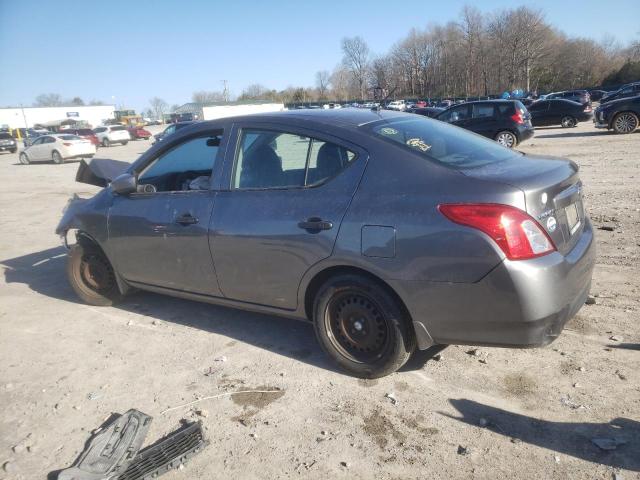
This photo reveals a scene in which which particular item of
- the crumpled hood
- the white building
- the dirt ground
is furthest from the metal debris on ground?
the white building

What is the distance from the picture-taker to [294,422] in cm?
287

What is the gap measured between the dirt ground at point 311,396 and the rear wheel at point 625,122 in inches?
593

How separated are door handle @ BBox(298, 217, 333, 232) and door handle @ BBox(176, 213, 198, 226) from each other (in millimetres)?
1024

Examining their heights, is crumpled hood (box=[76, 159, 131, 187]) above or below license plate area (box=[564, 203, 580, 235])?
above

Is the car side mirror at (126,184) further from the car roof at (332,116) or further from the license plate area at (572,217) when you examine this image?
the license plate area at (572,217)

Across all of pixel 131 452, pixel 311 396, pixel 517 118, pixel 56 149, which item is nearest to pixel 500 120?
pixel 517 118

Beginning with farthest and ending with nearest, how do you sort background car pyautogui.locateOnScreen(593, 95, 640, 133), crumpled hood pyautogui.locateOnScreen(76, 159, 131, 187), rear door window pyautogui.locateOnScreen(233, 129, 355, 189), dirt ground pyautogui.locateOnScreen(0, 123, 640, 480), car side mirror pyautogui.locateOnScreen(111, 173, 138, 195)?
background car pyautogui.locateOnScreen(593, 95, 640, 133) < crumpled hood pyautogui.locateOnScreen(76, 159, 131, 187) < car side mirror pyautogui.locateOnScreen(111, 173, 138, 195) < rear door window pyautogui.locateOnScreen(233, 129, 355, 189) < dirt ground pyautogui.locateOnScreen(0, 123, 640, 480)

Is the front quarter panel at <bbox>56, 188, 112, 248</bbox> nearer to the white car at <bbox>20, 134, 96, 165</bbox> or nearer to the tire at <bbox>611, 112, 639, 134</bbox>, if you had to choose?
the tire at <bbox>611, 112, 639, 134</bbox>

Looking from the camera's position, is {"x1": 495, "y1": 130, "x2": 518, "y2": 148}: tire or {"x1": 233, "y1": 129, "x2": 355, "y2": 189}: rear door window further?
{"x1": 495, "y1": 130, "x2": 518, "y2": 148}: tire

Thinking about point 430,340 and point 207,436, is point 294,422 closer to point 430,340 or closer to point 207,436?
point 207,436

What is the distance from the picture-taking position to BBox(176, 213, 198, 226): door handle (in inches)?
147

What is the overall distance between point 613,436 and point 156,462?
243cm

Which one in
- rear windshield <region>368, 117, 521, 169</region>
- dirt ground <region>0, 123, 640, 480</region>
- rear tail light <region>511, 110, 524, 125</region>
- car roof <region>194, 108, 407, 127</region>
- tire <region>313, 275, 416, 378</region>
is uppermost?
car roof <region>194, 108, 407, 127</region>

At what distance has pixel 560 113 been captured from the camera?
77.6ft
